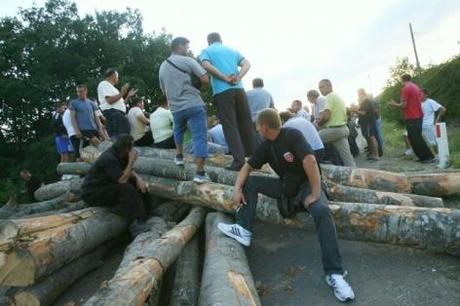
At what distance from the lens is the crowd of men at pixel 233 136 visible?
4.43m

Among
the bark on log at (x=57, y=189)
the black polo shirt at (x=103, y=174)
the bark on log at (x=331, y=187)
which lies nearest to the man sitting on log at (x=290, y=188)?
the bark on log at (x=331, y=187)

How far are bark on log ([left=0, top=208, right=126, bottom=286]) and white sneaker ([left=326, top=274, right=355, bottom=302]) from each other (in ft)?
Answer: 8.98

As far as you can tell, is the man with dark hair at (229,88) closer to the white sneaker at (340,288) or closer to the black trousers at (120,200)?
the black trousers at (120,200)

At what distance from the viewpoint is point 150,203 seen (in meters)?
6.92

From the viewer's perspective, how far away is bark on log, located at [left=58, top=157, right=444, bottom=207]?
5.43 m

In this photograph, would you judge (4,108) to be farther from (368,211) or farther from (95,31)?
(368,211)

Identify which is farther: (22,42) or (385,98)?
(385,98)

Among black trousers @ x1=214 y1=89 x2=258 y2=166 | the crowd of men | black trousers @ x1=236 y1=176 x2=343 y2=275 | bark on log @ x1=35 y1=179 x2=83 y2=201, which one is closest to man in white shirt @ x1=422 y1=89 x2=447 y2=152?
the crowd of men

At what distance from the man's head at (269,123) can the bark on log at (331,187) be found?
58.3 inches

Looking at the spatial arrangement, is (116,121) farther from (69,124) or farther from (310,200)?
(310,200)

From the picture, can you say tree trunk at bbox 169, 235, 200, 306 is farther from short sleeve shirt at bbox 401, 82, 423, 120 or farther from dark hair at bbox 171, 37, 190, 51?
short sleeve shirt at bbox 401, 82, 423, 120

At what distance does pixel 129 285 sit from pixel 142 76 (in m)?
25.0

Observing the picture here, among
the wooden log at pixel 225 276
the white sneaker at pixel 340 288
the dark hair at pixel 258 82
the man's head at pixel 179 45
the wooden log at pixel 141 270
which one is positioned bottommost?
the white sneaker at pixel 340 288

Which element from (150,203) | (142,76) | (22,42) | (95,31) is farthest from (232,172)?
(22,42)
